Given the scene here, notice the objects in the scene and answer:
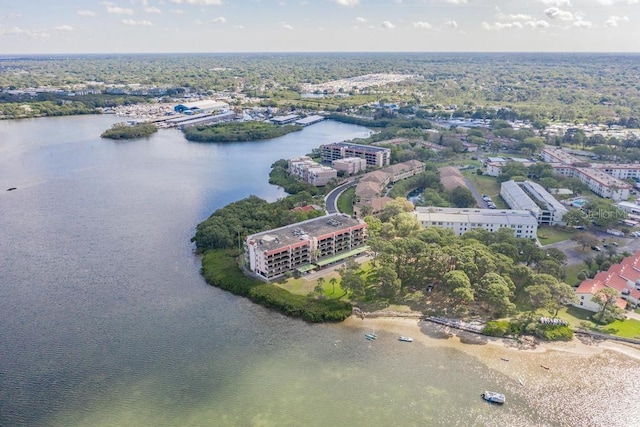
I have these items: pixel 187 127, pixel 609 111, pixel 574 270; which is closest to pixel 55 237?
pixel 574 270

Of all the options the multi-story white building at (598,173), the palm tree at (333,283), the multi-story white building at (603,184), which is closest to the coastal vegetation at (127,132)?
the palm tree at (333,283)

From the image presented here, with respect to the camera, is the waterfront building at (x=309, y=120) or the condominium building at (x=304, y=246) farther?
the waterfront building at (x=309, y=120)

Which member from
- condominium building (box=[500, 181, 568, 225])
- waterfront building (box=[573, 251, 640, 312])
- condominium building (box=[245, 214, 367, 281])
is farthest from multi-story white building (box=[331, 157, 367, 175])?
waterfront building (box=[573, 251, 640, 312])

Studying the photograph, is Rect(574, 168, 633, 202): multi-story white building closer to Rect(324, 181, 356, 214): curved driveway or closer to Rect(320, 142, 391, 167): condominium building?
Rect(320, 142, 391, 167): condominium building

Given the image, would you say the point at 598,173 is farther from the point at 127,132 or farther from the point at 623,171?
the point at 127,132

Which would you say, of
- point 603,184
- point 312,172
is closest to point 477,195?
point 603,184

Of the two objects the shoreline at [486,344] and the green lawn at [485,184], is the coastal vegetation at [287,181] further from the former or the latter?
the shoreline at [486,344]

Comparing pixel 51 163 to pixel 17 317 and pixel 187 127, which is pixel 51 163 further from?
pixel 17 317
